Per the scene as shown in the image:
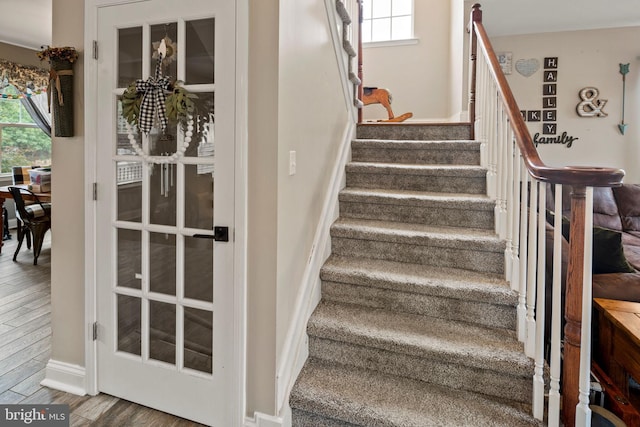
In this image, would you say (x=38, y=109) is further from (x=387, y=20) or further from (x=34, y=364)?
(x=387, y=20)

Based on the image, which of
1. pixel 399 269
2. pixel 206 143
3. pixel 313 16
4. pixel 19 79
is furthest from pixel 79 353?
pixel 19 79

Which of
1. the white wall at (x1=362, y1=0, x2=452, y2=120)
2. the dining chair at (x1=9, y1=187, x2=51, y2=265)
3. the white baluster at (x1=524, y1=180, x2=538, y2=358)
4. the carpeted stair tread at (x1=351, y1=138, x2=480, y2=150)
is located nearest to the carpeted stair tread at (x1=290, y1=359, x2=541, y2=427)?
the white baluster at (x1=524, y1=180, x2=538, y2=358)

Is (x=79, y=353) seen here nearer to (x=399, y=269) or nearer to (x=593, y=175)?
(x=399, y=269)

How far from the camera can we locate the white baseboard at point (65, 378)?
79.4 inches

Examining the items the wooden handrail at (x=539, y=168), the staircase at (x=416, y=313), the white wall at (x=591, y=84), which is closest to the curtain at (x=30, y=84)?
the staircase at (x=416, y=313)

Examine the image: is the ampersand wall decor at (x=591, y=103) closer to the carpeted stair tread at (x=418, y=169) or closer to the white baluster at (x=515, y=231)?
the carpeted stair tread at (x=418, y=169)

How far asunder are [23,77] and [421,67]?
18.4 ft

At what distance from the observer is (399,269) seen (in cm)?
219

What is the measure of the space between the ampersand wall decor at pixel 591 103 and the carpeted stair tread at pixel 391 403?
13.2 ft

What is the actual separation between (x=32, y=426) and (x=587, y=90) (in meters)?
5.65

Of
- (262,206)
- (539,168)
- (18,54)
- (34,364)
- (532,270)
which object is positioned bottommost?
(34,364)

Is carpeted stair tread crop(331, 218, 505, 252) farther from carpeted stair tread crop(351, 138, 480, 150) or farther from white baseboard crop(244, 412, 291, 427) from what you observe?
white baseboard crop(244, 412, 291, 427)

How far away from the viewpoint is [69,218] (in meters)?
2.03

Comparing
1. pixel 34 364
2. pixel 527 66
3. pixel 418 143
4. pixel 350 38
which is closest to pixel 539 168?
pixel 418 143
